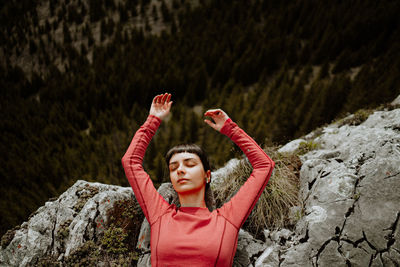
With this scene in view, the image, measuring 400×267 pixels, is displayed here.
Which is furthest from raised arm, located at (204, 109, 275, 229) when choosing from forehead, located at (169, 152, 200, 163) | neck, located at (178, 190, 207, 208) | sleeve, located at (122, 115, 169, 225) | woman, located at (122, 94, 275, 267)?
sleeve, located at (122, 115, 169, 225)

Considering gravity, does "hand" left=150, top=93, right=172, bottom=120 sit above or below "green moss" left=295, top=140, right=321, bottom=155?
above

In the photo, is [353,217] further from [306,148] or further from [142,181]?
[142,181]

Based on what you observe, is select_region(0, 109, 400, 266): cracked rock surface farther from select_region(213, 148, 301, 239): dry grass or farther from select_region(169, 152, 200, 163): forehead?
select_region(169, 152, 200, 163): forehead

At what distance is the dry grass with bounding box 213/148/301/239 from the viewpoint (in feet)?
5.35

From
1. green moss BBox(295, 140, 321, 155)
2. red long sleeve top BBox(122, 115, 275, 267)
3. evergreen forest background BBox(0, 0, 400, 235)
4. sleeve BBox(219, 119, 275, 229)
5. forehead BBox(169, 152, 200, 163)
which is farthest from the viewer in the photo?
evergreen forest background BBox(0, 0, 400, 235)

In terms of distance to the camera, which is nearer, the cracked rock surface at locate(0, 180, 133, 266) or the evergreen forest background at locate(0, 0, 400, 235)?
the cracked rock surface at locate(0, 180, 133, 266)

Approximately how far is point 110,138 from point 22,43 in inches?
394

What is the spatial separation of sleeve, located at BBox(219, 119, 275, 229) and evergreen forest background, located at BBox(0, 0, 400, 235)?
110cm

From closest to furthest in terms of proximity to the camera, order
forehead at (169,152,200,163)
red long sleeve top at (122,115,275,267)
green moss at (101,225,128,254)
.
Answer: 1. red long sleeve top at (122,115,275,267)
2. forehead at (169,152,200,163)
3. green moss at (101,225,128,254)

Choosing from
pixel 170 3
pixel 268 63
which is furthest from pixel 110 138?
pixel 170 3

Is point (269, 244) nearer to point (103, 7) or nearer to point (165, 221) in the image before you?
point (165, 221)

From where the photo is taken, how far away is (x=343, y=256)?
48.6 inches

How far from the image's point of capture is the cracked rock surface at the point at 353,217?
1.20 m

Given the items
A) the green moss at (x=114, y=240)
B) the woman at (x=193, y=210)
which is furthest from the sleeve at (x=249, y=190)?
the green moss at (x=114, y=240)
